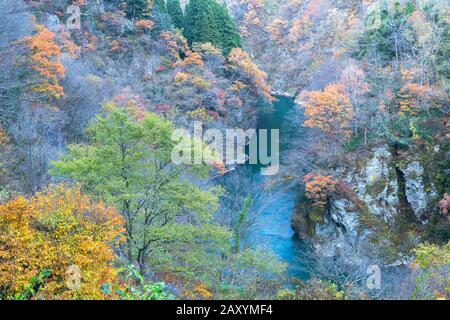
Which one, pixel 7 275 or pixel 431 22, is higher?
pixel 431 22

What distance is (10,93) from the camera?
52.3 ft

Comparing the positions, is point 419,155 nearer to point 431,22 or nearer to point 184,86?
point 431,22

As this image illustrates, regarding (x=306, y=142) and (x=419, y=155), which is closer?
(x=419, y=155)

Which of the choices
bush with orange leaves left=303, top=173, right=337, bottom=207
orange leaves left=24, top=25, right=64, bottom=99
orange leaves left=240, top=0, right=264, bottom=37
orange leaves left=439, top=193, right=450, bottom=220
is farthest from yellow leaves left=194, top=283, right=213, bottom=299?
orange leaves left=240, top=0, right=264, bottom=37

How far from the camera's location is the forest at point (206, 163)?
7.27 meters

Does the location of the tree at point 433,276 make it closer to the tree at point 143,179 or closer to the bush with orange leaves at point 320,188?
the tree at point 143,179

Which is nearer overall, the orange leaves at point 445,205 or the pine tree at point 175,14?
the orange leaves at point 445,205

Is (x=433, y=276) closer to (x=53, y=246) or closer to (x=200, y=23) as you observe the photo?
(x=53, y=246)

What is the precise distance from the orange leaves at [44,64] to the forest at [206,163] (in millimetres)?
91

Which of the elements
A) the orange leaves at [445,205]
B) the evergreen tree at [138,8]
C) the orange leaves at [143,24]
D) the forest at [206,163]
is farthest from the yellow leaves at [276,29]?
the orange leaves at [445,205]

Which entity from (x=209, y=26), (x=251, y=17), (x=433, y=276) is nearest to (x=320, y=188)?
(x=433, y=276)

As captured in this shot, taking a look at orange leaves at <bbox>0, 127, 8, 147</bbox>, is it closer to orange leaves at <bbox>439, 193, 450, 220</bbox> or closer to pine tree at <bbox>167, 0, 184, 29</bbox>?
orange leaves at <bbox>439, 193, 450, 220</bbox>
